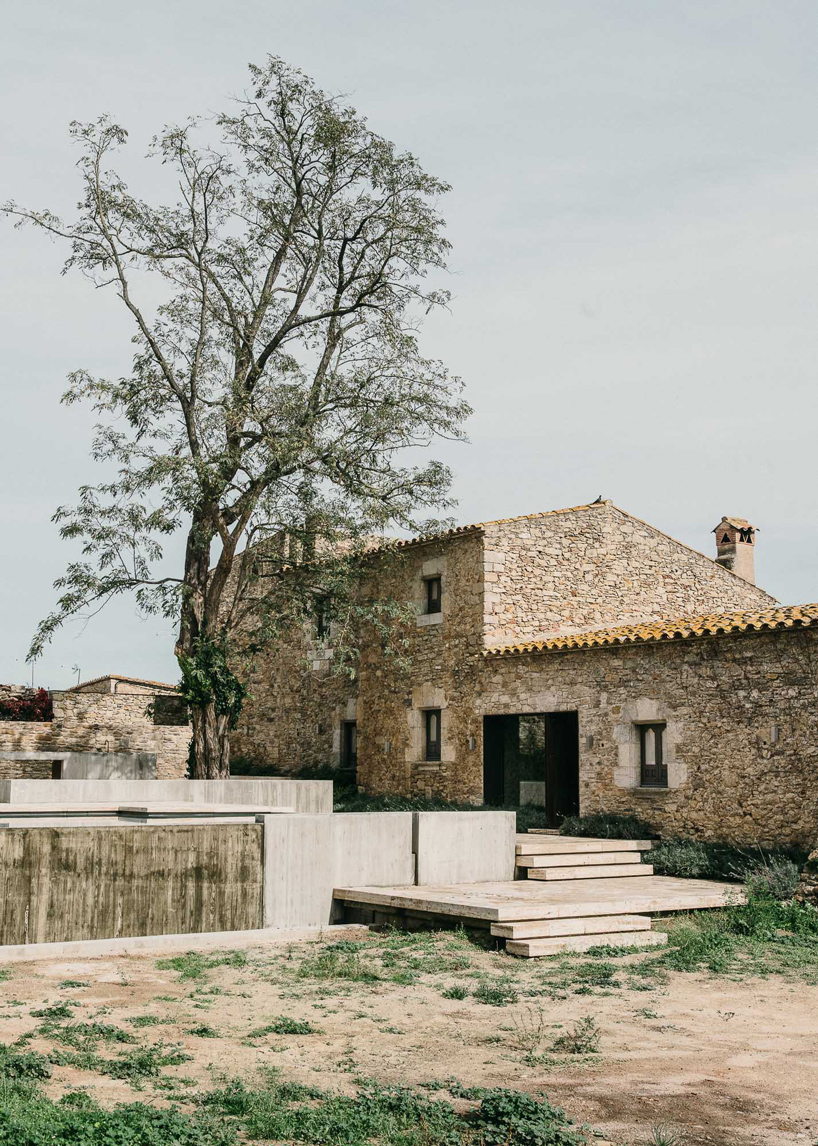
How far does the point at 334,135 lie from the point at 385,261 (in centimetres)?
242

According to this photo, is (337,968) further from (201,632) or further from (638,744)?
(201,632)

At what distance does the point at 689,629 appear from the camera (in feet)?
48.5

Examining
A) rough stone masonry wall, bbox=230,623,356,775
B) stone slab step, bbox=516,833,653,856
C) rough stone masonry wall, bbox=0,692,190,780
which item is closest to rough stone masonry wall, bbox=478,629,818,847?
stone slab step, bbox=516,833,653,856

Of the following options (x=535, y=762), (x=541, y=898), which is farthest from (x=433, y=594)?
(x=541, y=898)

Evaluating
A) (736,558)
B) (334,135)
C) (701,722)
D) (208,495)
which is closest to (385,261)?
(334,135)

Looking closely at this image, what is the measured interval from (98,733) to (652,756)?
12141mm

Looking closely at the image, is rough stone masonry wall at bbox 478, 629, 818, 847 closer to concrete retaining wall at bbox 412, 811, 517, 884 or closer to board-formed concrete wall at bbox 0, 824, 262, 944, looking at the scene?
concrete retaining wall at bbox 412, 811, 517, 884

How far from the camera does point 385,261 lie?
21031 millimetres

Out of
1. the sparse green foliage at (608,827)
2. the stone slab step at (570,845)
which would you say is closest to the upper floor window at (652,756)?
the sparse green foliage at (608,827)

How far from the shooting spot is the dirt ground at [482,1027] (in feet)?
17.7

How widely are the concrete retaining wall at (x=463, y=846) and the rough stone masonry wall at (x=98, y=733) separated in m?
11.7

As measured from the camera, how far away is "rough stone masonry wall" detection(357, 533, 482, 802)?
18859mm

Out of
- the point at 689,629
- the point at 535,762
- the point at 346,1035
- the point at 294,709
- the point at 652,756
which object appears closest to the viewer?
the point at 346,1035

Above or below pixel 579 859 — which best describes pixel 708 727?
above
